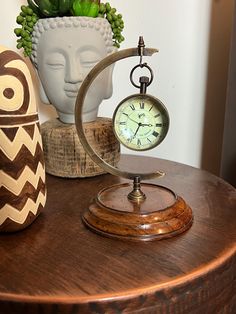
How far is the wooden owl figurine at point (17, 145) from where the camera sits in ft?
1.78

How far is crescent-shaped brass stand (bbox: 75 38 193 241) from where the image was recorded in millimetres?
573

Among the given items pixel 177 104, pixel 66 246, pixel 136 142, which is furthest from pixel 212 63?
pixel 66 246

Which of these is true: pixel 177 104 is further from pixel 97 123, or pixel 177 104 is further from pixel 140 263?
pixel 140 263

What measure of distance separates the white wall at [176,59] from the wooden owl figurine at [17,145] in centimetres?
50

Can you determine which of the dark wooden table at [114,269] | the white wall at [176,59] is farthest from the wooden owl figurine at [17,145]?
the white wall at [176,59]

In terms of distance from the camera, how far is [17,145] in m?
0.56

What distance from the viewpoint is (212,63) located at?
1.21 metres

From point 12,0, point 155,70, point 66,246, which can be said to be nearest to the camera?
point 66,246

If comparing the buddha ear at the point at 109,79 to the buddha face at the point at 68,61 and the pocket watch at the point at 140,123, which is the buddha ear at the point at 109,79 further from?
the pocket watch at the point at 140,123

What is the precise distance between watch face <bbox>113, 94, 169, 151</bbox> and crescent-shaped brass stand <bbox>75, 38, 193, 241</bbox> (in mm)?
54

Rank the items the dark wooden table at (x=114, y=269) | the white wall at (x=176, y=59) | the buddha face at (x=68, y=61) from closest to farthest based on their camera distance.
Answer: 1. the dark wooden table at (x=114, y=269)
2. the buddha face at (x=68, y=61)
3. the white wall at (x=176, y=59)

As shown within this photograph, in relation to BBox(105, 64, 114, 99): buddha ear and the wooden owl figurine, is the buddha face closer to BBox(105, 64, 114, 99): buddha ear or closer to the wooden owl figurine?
BBox(105, 64, 114, 99): buddha ear

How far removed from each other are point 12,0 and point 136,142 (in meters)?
0.59

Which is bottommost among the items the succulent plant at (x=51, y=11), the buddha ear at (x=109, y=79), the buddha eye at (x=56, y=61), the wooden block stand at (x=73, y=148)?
the wooden block stand at (x=73, y=148)
